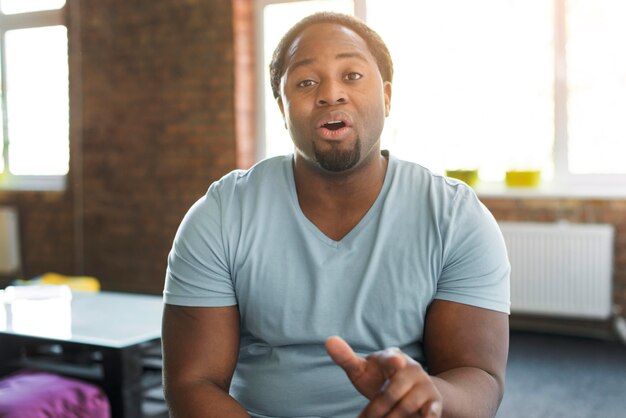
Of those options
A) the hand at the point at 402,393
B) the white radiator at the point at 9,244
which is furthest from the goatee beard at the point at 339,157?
the white radiator at the point at 9,244

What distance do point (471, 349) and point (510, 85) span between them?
3.11 meters

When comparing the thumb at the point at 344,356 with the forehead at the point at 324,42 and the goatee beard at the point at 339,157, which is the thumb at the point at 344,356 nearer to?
the goatee beard at the point at 339,157

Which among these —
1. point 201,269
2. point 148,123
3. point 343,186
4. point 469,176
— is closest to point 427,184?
point 343,186

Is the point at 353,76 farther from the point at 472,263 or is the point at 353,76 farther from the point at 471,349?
the point at 471,349

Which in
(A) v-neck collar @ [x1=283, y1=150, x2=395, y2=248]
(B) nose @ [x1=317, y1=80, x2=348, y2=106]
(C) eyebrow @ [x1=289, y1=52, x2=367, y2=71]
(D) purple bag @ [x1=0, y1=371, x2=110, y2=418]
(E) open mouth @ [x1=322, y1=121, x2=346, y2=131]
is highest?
(C) eyebrow @ [x1=289, y1=52, x2=367, y2=71]

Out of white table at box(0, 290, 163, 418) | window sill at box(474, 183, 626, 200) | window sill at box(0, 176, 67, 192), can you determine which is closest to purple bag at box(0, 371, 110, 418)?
white table at box(0, 290, 163, 418)

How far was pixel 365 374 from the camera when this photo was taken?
92cm

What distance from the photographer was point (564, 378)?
3.14 meters

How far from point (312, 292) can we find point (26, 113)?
4801 mm

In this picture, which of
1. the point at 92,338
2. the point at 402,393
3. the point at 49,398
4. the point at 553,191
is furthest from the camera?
the point at 553,191

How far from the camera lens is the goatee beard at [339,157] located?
115 cm

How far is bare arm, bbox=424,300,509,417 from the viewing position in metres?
1.06

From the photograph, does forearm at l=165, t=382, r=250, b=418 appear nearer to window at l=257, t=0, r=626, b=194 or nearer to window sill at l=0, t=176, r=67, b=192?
window at l=257, t=0, r=626, b=194

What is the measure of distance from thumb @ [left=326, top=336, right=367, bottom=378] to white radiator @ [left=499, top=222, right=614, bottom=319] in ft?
9.86
